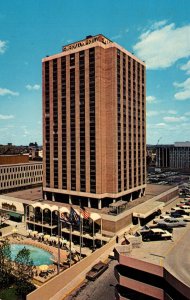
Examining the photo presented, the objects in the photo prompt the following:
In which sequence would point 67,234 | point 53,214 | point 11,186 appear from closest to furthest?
point 67,234
point 53,214
point 11,186

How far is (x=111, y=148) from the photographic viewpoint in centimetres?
9969

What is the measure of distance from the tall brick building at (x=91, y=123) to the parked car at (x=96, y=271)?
3416cm

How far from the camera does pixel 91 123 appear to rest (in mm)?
99688

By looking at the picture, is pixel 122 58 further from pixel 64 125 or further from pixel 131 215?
pixel 131 215

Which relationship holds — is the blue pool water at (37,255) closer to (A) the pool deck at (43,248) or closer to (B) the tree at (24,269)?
(A) the pool deck at (43,248)

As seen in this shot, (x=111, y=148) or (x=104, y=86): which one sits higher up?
(x=104, y=86)

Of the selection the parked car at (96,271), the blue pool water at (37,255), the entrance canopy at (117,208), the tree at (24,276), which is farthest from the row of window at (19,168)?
the parked car at (96,271)

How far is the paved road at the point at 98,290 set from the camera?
176ft

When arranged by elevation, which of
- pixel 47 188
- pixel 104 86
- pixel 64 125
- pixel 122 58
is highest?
pixel 122 58

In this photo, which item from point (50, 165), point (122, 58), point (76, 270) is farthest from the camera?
point (50, 165)

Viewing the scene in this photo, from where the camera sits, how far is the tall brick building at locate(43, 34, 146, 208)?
98.8 meters

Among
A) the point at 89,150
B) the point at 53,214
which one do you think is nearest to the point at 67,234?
the point at 53,214

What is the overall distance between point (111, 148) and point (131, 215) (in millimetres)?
23396

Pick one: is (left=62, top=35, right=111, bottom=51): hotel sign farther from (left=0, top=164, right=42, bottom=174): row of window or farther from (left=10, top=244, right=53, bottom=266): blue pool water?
(left=0, top=164, right=42, bottom=174): row of window
